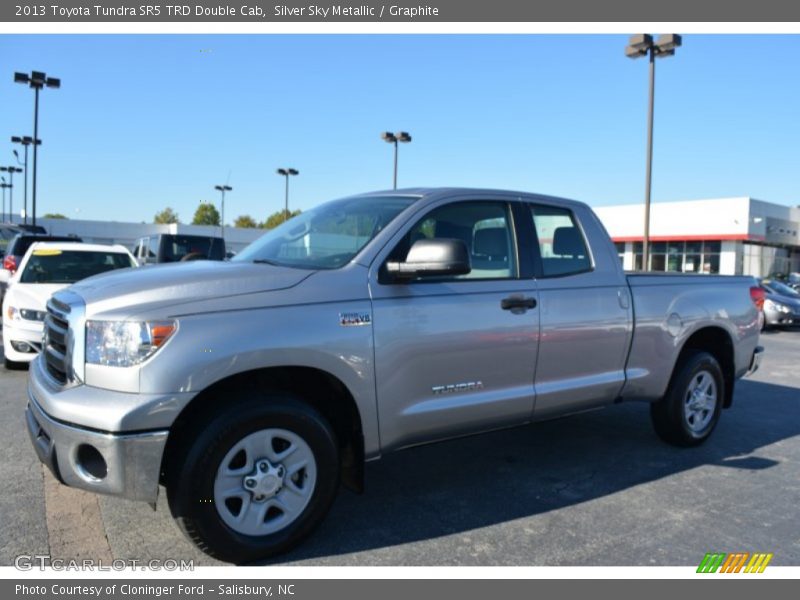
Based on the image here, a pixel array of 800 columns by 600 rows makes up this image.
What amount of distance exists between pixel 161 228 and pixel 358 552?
68.8 m

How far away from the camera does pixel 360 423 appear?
3447mm

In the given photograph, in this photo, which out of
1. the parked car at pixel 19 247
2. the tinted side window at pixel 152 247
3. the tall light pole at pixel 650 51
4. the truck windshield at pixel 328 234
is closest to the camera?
the truck windshield at pixel 328 234

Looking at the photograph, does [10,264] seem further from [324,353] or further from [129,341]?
[324,353]

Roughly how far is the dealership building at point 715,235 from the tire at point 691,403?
112 feet

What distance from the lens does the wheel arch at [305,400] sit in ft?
10.0

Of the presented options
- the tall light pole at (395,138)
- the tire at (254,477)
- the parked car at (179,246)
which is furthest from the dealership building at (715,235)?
the tire at (254,477)

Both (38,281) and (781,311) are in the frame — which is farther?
(781,311)

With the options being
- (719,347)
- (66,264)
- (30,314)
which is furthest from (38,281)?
(719,347)

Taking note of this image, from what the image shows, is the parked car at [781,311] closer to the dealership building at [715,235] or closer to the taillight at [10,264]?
the taillight at [10,264]

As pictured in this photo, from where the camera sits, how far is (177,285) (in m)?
3.08

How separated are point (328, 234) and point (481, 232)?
3.34 feet

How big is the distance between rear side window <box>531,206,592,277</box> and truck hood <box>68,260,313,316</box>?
70.6 inches

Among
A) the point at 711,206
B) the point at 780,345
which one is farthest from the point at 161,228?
the point at 780,345

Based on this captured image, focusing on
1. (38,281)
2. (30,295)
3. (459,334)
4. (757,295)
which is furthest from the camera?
(38,281)
